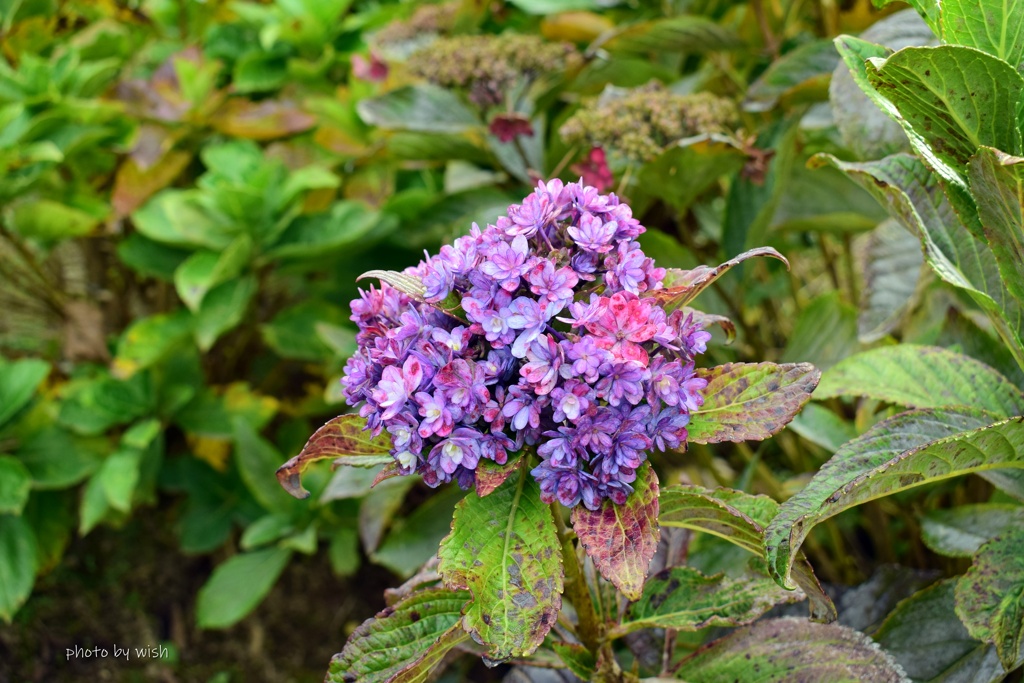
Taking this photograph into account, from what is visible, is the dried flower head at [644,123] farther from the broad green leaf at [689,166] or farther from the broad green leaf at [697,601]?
the broad green leaf at [697,601]

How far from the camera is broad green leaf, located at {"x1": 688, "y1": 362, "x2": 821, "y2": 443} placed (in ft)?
2.48

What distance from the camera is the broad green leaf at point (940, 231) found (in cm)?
86

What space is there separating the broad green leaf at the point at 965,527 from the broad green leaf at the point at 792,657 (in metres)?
0.28

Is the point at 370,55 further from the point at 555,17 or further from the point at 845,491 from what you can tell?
the point at 845,491

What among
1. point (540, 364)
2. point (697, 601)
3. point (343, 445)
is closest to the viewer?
point (540, 364)

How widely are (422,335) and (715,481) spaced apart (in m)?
0.90

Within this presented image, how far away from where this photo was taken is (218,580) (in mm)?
1748

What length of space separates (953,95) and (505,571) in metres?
0.59

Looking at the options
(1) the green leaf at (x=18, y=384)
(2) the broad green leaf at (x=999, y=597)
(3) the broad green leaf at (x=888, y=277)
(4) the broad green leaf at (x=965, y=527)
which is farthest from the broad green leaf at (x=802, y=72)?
(1) the green leaf at (x=18, y=384)

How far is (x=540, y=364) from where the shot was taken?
0.69 metres

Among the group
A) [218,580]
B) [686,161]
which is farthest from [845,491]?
[218,580]

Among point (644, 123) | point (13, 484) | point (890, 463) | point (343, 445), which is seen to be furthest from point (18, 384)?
point (890, 463)

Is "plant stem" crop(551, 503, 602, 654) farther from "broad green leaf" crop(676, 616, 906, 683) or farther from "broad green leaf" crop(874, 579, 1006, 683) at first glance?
"broad green leaf" crop(874, 579, 1006, 683)

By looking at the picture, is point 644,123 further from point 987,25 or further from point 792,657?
point 792,657
